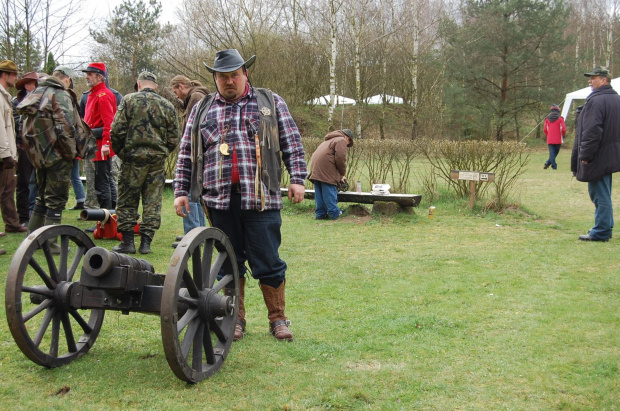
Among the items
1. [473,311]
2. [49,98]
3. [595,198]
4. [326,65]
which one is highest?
[326,65]

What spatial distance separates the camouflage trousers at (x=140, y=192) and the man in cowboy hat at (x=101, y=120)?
0.96 metres

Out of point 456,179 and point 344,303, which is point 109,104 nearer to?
point 344,303

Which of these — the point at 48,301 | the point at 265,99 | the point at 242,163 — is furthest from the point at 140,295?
the point at 265,99

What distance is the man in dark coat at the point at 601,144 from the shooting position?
807cm

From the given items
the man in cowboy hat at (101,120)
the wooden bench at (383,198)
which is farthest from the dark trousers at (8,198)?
the wooden bench at (383,198)

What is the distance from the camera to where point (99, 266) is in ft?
11.1

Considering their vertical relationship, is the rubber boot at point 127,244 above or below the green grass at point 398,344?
above

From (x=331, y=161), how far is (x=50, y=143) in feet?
17.4

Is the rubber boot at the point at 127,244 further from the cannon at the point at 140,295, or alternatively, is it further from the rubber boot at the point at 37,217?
the cannon at the point at 140,295

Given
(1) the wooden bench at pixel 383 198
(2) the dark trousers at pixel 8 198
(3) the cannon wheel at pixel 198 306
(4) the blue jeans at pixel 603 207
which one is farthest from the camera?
(1) the wooden bench at pixel 383 198

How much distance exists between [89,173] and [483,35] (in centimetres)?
2358

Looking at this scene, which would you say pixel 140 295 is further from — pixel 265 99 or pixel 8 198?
pixel 8 198

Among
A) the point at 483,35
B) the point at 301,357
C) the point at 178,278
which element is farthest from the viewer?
the point at 483,35

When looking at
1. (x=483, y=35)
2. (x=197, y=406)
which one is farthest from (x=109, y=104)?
(x=483, y=35)
